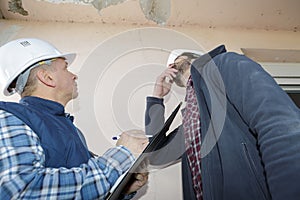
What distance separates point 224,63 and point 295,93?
3.16 feet

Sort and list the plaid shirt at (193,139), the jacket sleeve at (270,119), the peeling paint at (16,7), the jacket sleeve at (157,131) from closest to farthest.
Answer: the jacket sleeve at (270,119), the plaid shirt at (193,139), the jacket sleeve at (157,131), the peeling paint at (16,7)

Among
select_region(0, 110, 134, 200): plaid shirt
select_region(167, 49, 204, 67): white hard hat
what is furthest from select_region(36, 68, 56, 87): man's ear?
select_region(167, 49, 204, 67): white hard hat

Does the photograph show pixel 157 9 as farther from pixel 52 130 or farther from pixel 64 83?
pixel 52 130

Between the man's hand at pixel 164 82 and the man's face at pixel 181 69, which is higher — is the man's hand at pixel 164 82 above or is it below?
below

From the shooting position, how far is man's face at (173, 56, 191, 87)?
0.84m

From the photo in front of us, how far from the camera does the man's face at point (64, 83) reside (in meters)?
0.83

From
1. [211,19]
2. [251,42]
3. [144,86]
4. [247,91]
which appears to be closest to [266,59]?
[251,42]

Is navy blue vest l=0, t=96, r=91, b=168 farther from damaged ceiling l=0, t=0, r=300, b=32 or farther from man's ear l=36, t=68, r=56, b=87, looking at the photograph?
damaged ceiling l=0, t=0, r=300, b=32

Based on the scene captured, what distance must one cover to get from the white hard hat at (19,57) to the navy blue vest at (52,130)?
0.34 feet

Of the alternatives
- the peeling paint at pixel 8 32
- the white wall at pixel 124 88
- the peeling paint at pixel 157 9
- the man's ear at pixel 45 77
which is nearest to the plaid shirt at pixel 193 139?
the white wall at pixel 124 88

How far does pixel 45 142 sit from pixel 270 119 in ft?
1.54

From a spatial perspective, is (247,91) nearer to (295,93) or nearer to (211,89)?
(211,89)

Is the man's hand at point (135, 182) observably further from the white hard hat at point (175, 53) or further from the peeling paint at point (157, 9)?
the peeling paint at point (157, 9)

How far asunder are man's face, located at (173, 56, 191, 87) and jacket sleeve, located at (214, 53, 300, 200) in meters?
0.24
